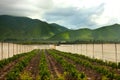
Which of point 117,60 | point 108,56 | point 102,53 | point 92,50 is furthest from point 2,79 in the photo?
point 92,50

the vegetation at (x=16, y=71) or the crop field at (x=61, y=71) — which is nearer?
the vegetation at (x=16, y=71)

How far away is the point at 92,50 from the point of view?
130 ft

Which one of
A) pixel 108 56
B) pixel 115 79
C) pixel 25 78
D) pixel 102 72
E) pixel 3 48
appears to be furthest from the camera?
pixel 3 48

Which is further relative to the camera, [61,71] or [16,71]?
[61,71]

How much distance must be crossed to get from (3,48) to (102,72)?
1885cm

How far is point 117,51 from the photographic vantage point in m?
27.4

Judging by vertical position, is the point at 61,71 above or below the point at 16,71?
below

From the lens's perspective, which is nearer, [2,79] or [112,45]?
[2,79]

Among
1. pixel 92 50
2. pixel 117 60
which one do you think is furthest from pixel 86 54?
pixel 117 60

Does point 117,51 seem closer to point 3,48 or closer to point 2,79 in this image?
point 2,79

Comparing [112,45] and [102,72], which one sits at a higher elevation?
[112,45]

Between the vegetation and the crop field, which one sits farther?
the crop field

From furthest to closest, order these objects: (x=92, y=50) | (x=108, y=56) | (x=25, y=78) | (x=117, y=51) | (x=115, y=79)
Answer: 1. (x=92, y=50)
2. (x=108, y=56)
3. (x=117, y=51)
4. (x=115, y=79)
5. (x=25, y=78)

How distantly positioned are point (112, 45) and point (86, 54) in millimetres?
17119
